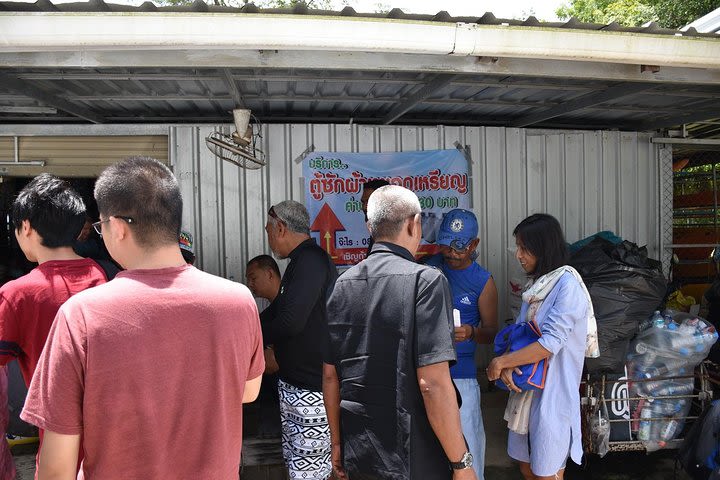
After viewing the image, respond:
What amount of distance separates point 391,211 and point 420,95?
203 centimetres

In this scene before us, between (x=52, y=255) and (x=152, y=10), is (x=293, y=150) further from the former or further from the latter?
(x=52, y=255)

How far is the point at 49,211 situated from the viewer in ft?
7.11

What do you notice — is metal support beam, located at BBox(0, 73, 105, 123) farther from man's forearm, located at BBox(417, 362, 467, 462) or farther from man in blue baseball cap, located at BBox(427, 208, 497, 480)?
man's forearm, located at BBox(417, 362, 467, 462)

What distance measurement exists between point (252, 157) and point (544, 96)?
2476 millimetres

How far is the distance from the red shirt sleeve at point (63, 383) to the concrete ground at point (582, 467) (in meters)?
2.98

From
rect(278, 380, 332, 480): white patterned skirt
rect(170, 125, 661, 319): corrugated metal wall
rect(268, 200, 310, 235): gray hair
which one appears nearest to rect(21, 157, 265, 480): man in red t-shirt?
rect(278, 380, 332, 480): white patterned skirt

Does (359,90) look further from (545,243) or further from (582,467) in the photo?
(582,467)

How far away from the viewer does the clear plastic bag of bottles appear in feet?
12.3

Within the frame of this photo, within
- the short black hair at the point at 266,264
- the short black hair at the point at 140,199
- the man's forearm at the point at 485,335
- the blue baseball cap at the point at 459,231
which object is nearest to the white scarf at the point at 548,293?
the man's forearm at the point at 485,335

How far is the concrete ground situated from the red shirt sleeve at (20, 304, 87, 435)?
2981 mm

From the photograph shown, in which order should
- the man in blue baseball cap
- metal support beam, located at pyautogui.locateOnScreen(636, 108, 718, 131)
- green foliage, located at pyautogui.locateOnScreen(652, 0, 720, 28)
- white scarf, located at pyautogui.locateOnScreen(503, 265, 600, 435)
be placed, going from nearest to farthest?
white scarf, located at pyautogui.locateOnScreen(503, 265, 600, 435), the man in blue baseball cap, metal support beam, located at pyautogui.locateOnScreen(636, 108, 718, 131), green foliage, located at pyautogui.locateOnScreen(652, 0, 720, 28)

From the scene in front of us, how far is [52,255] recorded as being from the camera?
2174mm

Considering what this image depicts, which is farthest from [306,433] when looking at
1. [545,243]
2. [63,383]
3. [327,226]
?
[327,226]

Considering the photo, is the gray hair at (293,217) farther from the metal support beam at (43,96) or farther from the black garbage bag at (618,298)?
the black garbage bag at (618,298)
